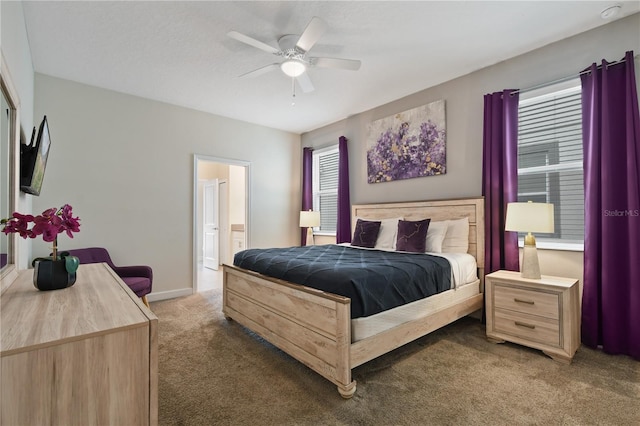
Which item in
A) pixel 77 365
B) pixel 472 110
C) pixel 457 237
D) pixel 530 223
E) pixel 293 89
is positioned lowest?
pixel 77 365

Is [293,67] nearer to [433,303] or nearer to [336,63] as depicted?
[336,63]

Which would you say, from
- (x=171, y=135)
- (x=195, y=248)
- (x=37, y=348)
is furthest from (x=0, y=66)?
(x=195, y=248)

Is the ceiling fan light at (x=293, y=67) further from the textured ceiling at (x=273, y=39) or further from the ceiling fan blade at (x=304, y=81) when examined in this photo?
the textured ceiling at (x=273, y=39)

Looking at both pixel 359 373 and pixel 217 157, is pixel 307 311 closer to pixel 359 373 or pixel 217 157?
pixel 359 373

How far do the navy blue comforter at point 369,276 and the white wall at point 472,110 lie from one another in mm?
1141

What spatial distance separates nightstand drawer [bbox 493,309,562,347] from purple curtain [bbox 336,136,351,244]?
2.49 metres

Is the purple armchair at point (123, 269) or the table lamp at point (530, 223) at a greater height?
the table lamp at point (530, 223)

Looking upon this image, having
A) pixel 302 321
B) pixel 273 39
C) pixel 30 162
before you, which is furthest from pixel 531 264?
pixel 30 162

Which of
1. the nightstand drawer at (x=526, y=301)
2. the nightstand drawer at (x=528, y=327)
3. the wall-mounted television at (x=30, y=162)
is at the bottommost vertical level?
the nightstand drawer at (x=528, y=327)

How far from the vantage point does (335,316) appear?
190cm

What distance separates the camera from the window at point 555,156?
109 inches

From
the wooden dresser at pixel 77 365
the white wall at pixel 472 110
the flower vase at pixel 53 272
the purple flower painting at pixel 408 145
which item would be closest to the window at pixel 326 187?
the white wall at pixel 472 110

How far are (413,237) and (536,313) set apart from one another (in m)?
1.26

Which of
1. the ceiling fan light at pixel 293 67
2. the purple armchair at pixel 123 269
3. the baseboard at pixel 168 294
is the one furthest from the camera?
the baseboard at pixel 168 294
